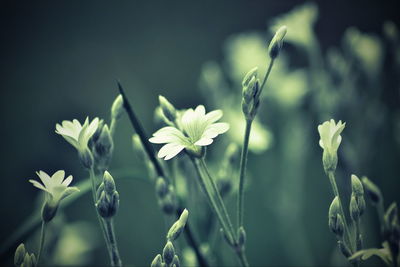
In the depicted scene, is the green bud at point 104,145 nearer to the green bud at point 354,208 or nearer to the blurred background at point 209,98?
the blurred background at point 209,98

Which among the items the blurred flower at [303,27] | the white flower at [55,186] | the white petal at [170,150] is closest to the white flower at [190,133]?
the white petal at [170,150]

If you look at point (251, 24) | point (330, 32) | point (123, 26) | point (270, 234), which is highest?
point (123, 26)

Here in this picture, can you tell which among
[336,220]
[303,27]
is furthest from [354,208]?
[303,27]

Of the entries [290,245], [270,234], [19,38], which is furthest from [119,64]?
[290,245]

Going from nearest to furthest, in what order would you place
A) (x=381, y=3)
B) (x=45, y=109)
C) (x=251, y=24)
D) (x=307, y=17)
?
(x=307, y=17) → (x=45, y=109) → (x=381, y=3) → (x=251, y=24)

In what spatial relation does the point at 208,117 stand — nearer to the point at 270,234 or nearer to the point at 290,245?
the point at 290,245

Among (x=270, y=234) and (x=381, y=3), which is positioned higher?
(x=381, y=3)
